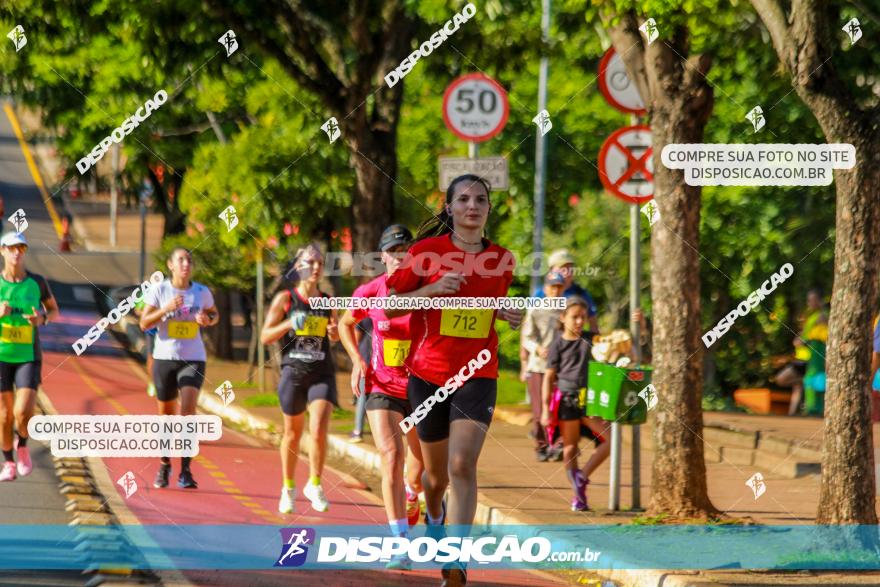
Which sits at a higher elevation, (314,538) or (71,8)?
(71,8)

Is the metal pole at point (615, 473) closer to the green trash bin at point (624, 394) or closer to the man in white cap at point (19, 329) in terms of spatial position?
the green trash bin at point (624, 394)

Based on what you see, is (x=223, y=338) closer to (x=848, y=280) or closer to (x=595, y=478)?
(x=595, y=478)

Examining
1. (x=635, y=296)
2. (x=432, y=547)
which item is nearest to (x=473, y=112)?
(x=635, y=296)

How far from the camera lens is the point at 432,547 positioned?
9.38m

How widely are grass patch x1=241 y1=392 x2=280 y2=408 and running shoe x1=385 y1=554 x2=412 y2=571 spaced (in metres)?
11.2

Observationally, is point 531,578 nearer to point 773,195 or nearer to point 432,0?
point 432,0

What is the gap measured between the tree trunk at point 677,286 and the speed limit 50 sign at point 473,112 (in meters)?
4.69

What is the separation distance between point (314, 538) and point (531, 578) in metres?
1.46

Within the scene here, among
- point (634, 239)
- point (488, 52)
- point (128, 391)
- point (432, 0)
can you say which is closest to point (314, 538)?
point (634, 239)

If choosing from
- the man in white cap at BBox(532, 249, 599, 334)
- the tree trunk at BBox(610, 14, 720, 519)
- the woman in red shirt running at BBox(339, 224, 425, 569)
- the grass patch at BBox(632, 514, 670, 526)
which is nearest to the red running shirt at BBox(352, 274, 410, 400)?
the woman in red shirt running at BBox(339, 224, 425, 569)

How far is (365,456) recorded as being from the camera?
15.2m

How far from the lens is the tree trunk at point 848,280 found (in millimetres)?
9227

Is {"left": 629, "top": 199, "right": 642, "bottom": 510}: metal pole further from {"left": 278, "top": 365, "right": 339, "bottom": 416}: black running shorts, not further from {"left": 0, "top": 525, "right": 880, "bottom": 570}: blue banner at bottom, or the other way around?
{"left": 278, "top": 365, "right": 339, "bottom": 416}: black running shorts

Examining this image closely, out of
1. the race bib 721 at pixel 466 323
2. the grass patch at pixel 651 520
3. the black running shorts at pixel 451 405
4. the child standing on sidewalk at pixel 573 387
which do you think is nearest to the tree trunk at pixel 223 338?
the child standing on sidewalk at pixel 573 387
